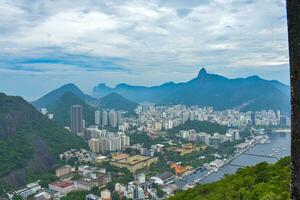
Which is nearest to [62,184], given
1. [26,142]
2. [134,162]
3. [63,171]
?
[63,171]

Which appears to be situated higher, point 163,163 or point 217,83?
point 217,83

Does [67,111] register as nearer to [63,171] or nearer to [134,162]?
[134,162]

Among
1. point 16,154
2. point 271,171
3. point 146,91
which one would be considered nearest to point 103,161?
point 16,154

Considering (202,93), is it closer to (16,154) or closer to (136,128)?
(136,128)

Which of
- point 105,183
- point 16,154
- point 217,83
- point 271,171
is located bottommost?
point 105,183

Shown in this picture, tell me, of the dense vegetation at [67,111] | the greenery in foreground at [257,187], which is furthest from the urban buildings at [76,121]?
the greenery in foreground at [257,187]

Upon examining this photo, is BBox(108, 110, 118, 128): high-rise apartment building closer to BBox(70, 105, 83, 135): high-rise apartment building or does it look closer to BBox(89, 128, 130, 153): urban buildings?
BBox(70, 105, 83, 135): high-rise apartment building

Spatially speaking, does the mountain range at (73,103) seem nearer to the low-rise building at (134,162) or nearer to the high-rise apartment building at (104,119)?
the high-rise apartment building at (104,119)
